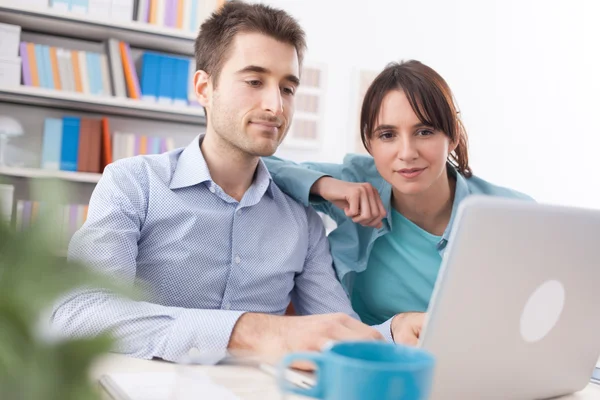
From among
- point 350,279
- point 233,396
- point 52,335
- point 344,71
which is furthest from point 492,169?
point 52,335

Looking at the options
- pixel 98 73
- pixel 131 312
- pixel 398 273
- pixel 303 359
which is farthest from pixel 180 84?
pixel 303 359

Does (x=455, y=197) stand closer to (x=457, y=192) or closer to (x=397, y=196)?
(x=457, y=192)

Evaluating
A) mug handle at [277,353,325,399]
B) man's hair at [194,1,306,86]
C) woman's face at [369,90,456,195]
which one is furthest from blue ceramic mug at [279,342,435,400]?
man's hair at [194,1,306,86]

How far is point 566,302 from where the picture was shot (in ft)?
2.51

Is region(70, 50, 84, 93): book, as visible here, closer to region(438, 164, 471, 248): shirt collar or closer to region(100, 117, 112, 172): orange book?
region(100, 117, 112, 172): orange book

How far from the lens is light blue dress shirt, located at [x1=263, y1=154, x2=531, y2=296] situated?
1532mm

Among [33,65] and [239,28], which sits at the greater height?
[239,28]

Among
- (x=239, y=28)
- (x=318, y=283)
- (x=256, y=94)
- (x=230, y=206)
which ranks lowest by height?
(x=318, y=283)

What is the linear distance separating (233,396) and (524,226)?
0.37m

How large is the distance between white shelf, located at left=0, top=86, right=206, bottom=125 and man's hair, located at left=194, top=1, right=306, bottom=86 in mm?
1188

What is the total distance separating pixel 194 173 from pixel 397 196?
55 cm

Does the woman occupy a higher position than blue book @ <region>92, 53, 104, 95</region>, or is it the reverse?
blue book @ <region>92, 53, 104, 95</region>

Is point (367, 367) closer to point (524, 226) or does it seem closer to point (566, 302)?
point (524, 226)

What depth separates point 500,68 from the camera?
155 inches
